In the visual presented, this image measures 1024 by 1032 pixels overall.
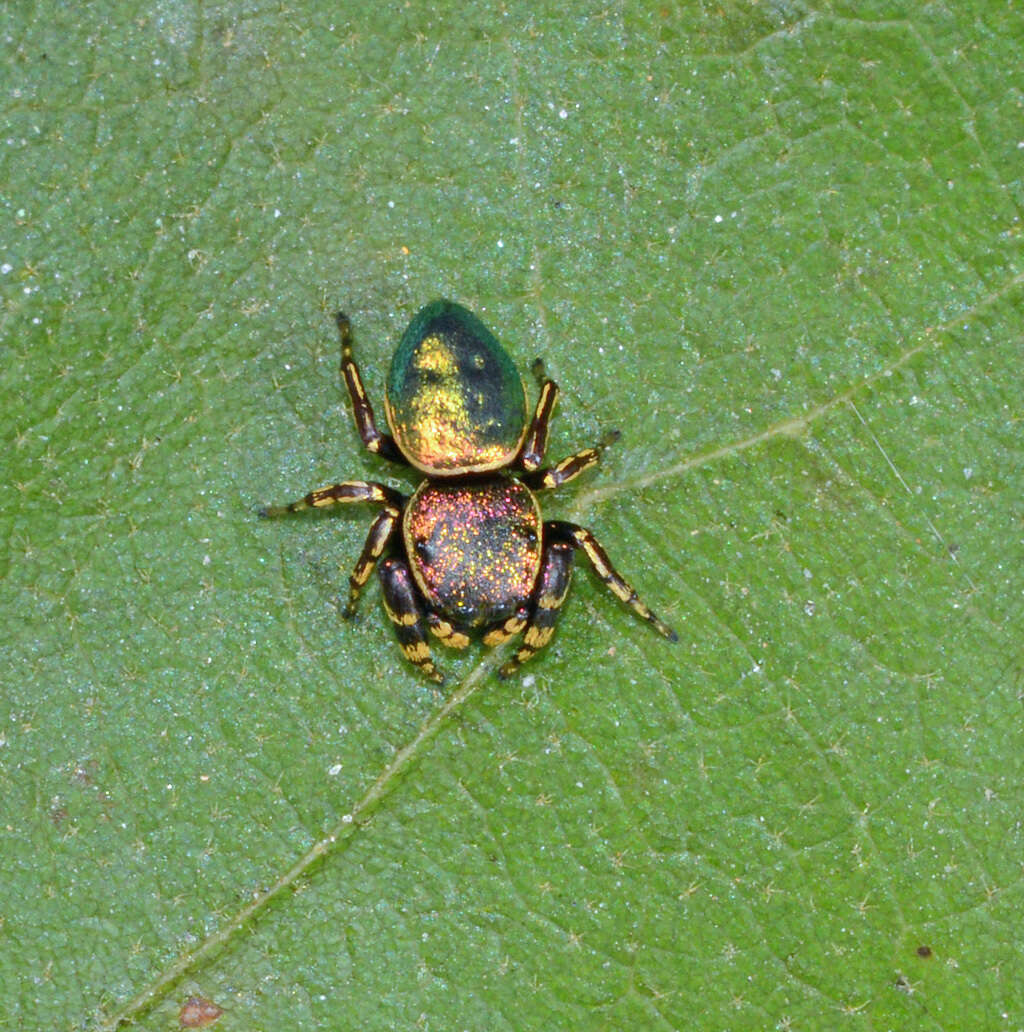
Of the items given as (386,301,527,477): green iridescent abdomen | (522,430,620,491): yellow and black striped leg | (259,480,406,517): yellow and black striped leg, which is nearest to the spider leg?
(259,480,406,517): yellow and black striped leg

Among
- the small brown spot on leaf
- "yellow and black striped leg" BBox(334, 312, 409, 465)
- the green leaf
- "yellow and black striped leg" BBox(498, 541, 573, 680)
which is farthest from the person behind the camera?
"yellow and black striped leg" BBox(334, 312, 409, 465)

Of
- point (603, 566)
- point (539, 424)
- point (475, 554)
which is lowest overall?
point (603, 566)

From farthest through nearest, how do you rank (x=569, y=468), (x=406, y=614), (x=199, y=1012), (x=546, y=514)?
(x=546, y=514) < (x=569, y=468) < (x=406, y=614) < (x=199, y=1012)

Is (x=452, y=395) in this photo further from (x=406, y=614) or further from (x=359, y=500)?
(x=406, y=614)

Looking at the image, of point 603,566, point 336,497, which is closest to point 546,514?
point 603,566

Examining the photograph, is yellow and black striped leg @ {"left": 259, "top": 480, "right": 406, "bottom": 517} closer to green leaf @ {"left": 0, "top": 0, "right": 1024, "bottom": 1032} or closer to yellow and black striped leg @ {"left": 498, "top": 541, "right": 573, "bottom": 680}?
green leaf @ {"left": 0, "top": 0, "right": 1024, "bottom": 1032}

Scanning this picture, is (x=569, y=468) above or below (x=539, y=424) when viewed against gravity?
below
